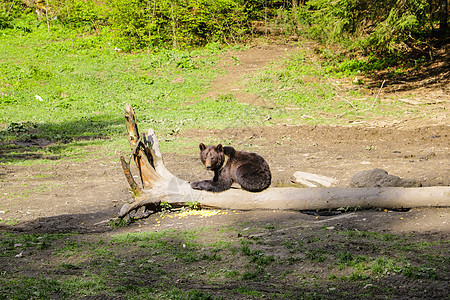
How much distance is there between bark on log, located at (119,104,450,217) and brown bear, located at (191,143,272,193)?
4.5 inches

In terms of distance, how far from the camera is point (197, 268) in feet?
15.0

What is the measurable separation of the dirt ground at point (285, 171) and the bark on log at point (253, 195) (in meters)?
0.14

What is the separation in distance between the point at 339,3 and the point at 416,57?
503 centimetres

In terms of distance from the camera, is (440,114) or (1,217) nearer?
(1,217)

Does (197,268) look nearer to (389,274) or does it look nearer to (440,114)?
(389,274)

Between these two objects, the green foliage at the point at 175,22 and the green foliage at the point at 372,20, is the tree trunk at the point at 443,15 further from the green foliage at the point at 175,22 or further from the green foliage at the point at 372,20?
the green foliage at the point at 175,22

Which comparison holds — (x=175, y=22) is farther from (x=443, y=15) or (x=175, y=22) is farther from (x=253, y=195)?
(x=253, y=195)

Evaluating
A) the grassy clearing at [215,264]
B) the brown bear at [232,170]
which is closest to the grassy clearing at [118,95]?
the brown bear at [232,170]

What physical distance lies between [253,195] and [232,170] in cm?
48

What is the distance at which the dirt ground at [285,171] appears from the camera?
592 cm

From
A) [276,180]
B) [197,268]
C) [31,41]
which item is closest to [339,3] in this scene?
[276,180]

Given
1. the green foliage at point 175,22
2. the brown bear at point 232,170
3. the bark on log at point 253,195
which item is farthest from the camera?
the green foliage at point 175,22

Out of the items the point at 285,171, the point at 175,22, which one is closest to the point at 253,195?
the point at 285,171

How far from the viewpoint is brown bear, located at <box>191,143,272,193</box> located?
6.39 metres
